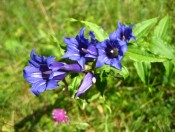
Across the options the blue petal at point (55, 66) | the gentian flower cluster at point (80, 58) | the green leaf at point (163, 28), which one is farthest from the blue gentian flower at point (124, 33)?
the green leaf at point (163, 28)

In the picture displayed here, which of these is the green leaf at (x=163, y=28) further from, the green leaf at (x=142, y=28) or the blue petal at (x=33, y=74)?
the blue petal at (x=33, y=74)

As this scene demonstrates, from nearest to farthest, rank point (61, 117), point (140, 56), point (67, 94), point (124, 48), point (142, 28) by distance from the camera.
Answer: point (124, 48)
point (140, 56)
point (142, 28)
point (61, 117)
point (67, 94)

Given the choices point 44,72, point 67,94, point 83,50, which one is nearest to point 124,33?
point 83,50

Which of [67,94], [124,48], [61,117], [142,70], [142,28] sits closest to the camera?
[124,48]

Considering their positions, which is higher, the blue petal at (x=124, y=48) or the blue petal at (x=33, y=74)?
the blue petal at (x=124, y=48)

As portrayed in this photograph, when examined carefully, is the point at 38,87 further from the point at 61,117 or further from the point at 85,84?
the point at 61,117

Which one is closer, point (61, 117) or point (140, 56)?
→ point (140, 56)
